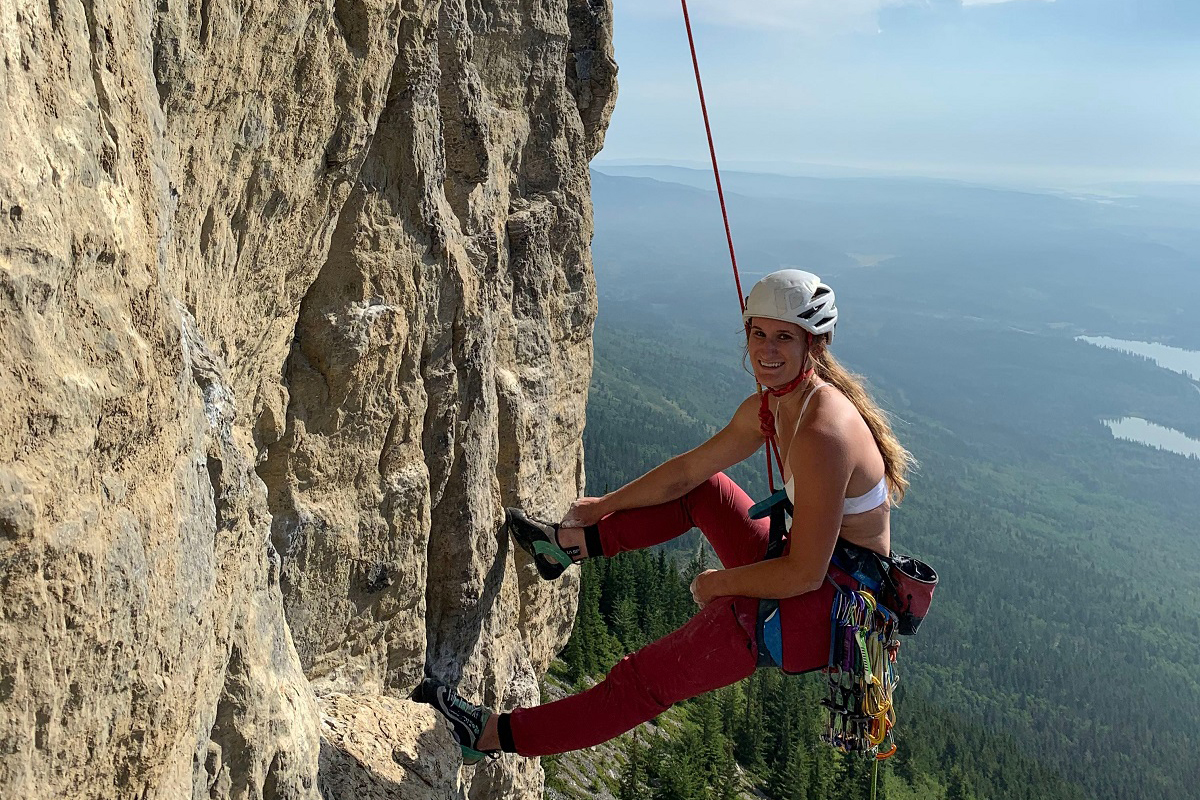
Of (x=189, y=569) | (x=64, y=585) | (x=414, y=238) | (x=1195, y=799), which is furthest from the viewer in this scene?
(x=1195, y=799)

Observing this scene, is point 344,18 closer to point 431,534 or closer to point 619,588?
point 431,534

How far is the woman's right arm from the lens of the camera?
5438 mm

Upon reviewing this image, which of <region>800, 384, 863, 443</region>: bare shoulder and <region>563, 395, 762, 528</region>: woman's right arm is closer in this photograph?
<region>800, 384, 863, 443</region>: bare shoulder

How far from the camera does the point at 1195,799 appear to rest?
242 feet

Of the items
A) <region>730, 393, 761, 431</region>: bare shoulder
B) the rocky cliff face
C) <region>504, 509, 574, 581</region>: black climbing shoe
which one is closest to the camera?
the rocky cliff face

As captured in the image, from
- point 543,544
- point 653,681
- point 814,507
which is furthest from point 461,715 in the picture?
point 814,507

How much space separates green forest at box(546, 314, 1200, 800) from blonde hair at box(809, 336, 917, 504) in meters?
20.8

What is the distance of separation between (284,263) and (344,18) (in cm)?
125

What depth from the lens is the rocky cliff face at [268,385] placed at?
2113 mm

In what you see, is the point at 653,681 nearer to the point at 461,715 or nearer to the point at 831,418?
the point at 461,715

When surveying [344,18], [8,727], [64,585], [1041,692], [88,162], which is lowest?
[1041,692]

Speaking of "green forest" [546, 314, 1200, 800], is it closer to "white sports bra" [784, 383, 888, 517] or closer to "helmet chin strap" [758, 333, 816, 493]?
"helmet chin strap" [758, 333, 816, 493]

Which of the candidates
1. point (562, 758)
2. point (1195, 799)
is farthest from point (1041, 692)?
point (562, 758)

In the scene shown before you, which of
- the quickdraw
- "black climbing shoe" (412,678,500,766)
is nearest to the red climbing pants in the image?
the quickdraw
